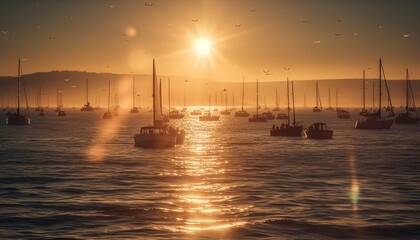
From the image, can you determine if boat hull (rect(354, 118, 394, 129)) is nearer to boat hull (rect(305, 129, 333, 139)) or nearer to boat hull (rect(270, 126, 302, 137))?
boat hull (rect(270, 126, 302, 137))

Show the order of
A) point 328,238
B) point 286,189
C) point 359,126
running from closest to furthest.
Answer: point 328,238
point 286,189
point 359,126

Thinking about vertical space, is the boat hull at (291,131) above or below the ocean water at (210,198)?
above

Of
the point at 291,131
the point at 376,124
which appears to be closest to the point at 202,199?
the point at 291,131

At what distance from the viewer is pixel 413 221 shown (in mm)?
25922

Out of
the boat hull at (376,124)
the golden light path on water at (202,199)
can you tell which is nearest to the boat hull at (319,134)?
the boat hull at (376,124)

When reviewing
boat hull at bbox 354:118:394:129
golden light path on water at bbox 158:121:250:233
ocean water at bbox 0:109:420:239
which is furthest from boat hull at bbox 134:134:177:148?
boat hull at bbox 354:118:394:129

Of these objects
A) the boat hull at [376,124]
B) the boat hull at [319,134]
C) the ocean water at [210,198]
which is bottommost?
the ocean water at [210,198]

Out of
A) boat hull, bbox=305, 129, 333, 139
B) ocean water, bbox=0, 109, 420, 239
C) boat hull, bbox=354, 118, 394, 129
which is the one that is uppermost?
boat hull, bbox=354, 118, 394, 129

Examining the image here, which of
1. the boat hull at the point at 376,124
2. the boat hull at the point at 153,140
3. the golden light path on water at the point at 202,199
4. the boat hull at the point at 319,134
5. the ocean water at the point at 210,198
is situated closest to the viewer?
the ocean water at the point at 210,198

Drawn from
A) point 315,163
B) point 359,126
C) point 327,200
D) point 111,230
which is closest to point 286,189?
point 327,200

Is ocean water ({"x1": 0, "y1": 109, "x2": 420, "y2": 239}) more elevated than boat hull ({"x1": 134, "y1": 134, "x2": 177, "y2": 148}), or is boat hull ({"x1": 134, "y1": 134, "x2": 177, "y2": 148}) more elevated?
boat hull ({"x1": 134, "y1": 134, "x2": 177, "y2": 148})

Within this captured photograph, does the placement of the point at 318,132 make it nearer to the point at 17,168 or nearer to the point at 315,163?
the point at 315,163

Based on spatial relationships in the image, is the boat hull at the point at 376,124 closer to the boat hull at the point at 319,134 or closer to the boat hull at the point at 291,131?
the boat hull at the point at 291,131

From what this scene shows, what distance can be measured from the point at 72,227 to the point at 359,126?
396ft
